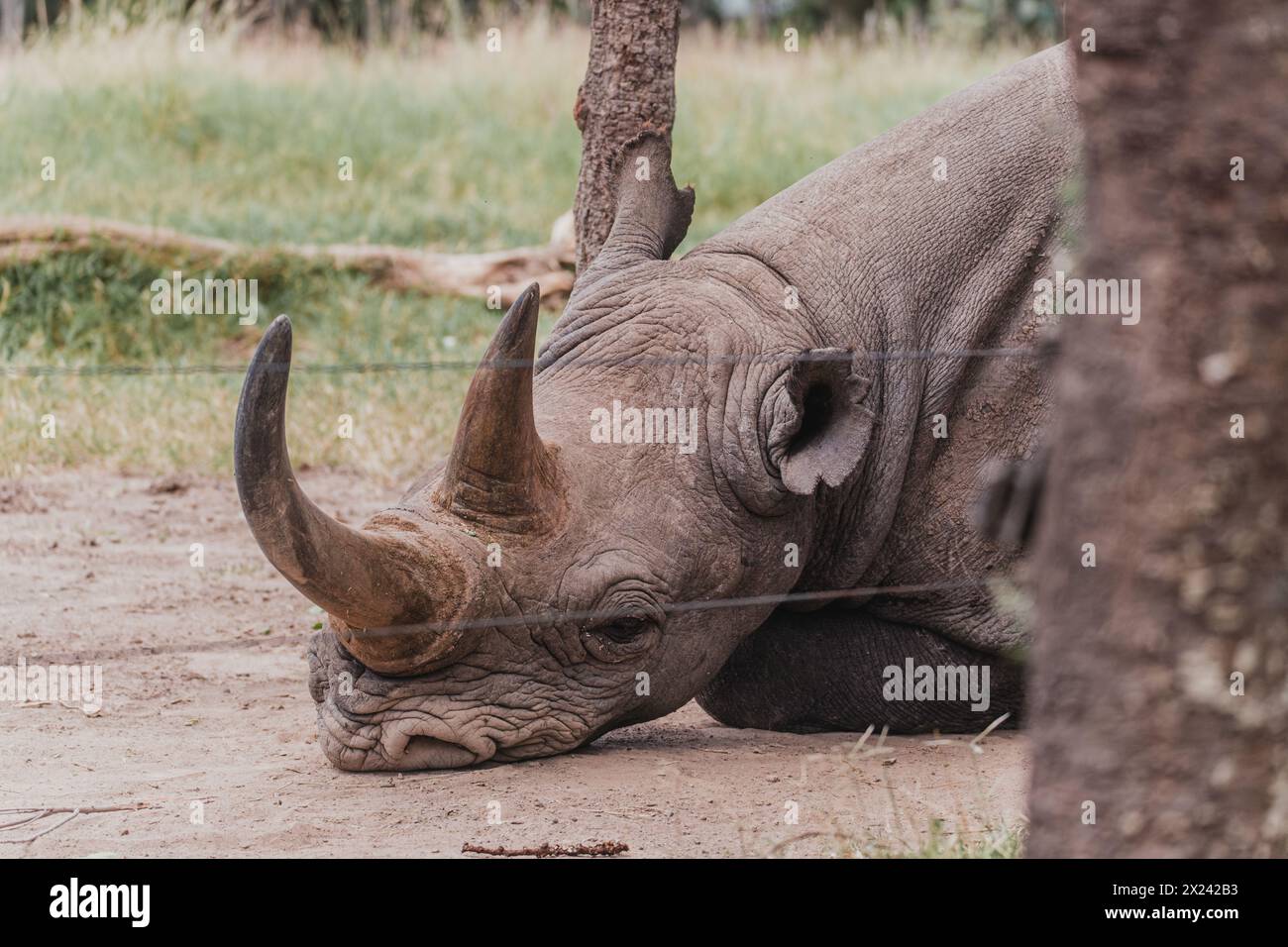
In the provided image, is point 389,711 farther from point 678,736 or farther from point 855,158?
point 855,158

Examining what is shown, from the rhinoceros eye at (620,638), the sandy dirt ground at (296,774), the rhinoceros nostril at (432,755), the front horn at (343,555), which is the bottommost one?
the sandy dirt ground at (296,774)

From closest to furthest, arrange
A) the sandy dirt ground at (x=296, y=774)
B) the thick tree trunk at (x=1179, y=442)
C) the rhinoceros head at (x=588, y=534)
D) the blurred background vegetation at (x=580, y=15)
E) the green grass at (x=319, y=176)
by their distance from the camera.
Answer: the thick tree trunk at (x=1179, y=442) < the sandy dirt ground at (x=296, y=774) < the rhinoceros head at (x=588, y=534) < the green grass at (x=319, y=176) < the blurred background vegetation at (x=580, y=15)

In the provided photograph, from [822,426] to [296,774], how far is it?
1.70m

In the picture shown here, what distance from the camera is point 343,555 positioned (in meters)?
4.16

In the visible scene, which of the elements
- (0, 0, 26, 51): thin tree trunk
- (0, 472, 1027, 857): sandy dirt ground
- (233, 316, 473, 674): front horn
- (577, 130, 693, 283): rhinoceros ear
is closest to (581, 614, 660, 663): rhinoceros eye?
(0, 472, 1027, 857): sandy dirt ground

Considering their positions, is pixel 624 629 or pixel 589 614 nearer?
pixel 589 614

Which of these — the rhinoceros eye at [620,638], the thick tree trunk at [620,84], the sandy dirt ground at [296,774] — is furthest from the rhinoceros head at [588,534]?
the thick tree trunk at [620,84]

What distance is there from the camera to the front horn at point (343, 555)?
3900 millimetres

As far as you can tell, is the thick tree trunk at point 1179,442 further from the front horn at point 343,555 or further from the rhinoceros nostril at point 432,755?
the rhinoceros nostril at point 432,755

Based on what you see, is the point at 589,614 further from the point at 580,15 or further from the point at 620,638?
the point at 580,15

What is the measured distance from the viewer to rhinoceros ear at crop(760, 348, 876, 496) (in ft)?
15.8

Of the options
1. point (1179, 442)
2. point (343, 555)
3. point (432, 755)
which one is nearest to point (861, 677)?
point (432, 755)

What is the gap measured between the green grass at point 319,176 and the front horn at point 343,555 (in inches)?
158
